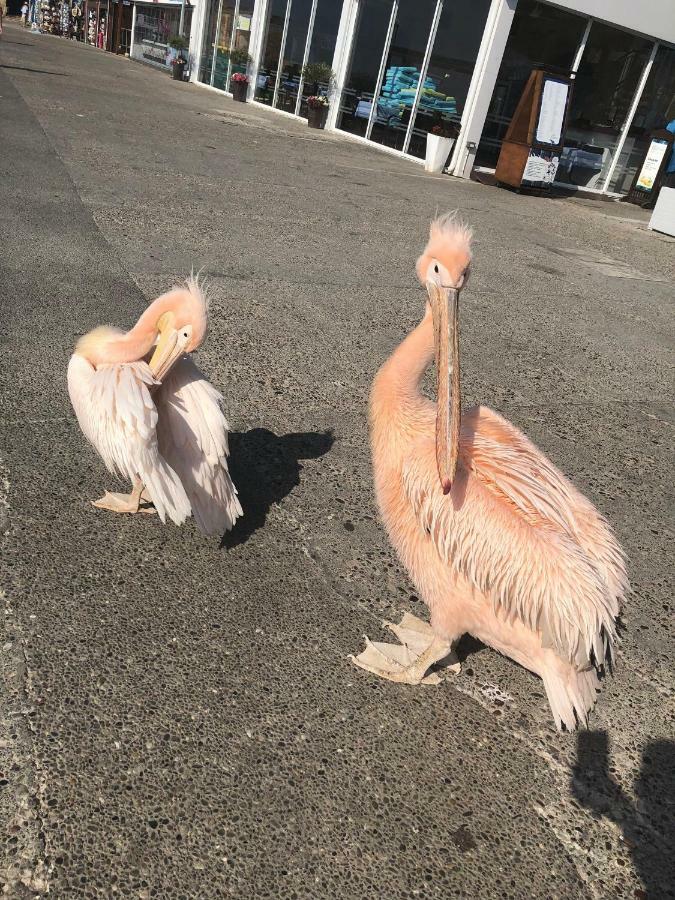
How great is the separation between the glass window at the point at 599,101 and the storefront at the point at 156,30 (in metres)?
15.0

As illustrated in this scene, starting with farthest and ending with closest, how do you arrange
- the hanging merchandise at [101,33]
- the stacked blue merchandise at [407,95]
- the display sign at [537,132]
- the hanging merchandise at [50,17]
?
the hanging merchandise at [50,17] < the hanging merchandise at [101,33] < the stacked blue merchandise at [407,95] < the display sign at [537,132]

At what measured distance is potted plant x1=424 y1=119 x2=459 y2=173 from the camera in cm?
1383

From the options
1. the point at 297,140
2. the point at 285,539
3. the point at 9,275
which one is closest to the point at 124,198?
the point at 9,275

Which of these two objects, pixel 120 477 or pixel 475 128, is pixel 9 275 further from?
pixel 475 128

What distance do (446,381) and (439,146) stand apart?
13245 mm

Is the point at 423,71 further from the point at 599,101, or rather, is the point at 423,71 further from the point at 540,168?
the point at 599,101

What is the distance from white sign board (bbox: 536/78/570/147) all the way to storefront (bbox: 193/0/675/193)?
394 millimetres

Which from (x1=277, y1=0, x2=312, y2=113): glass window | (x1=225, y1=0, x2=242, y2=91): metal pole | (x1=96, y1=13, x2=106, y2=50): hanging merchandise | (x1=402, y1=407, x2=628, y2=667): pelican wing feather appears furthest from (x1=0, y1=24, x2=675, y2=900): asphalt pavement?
(x1=96, y1=13, x2=106, y2=50): hanging merchandise

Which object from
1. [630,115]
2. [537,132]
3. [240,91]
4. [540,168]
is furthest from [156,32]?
[540,168]

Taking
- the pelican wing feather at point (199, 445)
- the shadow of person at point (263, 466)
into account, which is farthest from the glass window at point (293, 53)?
the pelican wing feather at point (199, 445)

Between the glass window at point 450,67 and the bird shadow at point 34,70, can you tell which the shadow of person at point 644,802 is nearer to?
the glass window at point 450,67

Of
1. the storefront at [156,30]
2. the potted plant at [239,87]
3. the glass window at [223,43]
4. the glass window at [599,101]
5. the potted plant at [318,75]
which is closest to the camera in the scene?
the glass window at [599,101]

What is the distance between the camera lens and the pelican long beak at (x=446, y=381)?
6.65 feet

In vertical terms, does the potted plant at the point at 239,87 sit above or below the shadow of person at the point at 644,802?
above
